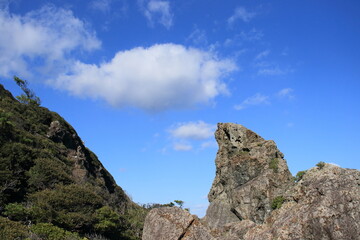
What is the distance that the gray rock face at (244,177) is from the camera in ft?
148

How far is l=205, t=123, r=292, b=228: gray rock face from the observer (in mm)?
44969

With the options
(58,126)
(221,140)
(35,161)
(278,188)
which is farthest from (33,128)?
(278,188)

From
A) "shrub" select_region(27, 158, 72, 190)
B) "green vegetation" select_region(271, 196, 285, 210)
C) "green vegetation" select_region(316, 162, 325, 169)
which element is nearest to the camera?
"shrub" select_region(27, 158, 72, 190)

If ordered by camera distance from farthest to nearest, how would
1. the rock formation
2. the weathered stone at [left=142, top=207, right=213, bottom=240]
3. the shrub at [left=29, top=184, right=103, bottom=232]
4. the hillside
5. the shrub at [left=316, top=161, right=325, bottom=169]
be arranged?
the shrub at [left=316, top=161, right=325, bottom=169] < the shrub at [left=29, top=184, right=103, bottom=232] < the hillside < the weathered stone at [left=142, top=207, right=213, bottom=240] < the rock formation

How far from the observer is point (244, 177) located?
50000 mm

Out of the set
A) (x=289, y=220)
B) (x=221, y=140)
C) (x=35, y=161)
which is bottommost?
(x=289, y=220)

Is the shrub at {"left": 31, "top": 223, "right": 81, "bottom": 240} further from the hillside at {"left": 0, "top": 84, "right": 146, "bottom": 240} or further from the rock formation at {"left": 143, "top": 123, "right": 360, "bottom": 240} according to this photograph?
the rock formation at {"left": 143, "top": 123, "right": 360, "bottom": 240}

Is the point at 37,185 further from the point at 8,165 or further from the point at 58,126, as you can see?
the point at 58,126

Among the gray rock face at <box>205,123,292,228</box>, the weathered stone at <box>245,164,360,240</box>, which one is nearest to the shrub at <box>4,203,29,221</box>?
the weathered stone at <box>245,164,360,240</box>

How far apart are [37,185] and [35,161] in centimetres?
355

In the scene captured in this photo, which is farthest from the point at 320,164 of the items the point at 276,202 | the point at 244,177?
the point at 244,177

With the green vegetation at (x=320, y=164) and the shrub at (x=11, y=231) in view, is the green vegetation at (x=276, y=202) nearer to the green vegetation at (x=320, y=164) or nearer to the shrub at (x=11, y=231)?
the green vegetation at (x=320, y=164)

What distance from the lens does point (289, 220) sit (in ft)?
27.8

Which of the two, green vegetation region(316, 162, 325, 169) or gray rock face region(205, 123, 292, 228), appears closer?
green vegetation region(316, 162, 325, 169)
